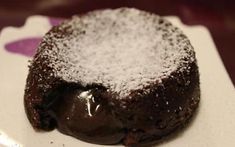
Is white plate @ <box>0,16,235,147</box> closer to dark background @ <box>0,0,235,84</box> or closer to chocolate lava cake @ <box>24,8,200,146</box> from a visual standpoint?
chocolate lava cake @ <box>24,8,200,146</box>

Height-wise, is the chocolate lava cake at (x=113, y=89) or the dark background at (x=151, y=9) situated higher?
the chocolate lava cake at (x=113, y=89)

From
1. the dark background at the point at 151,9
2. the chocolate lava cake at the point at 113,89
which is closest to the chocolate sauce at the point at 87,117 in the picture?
the chocolate lava cake at the point at 113,89

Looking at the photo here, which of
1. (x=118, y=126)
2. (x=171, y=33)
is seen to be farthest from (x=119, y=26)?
(x=118, y=126)

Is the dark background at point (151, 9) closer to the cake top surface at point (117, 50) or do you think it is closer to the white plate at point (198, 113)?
the white plate at point (198, 113)

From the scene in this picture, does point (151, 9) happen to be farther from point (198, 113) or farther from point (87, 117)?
point (87, 117)

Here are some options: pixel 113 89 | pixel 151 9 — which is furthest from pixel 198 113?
pixel 151 9

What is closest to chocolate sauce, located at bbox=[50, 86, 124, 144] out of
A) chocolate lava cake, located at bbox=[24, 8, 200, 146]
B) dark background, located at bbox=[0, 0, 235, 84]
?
chocolate lava cake, located at bbox=[24, 8, 200, 146]
